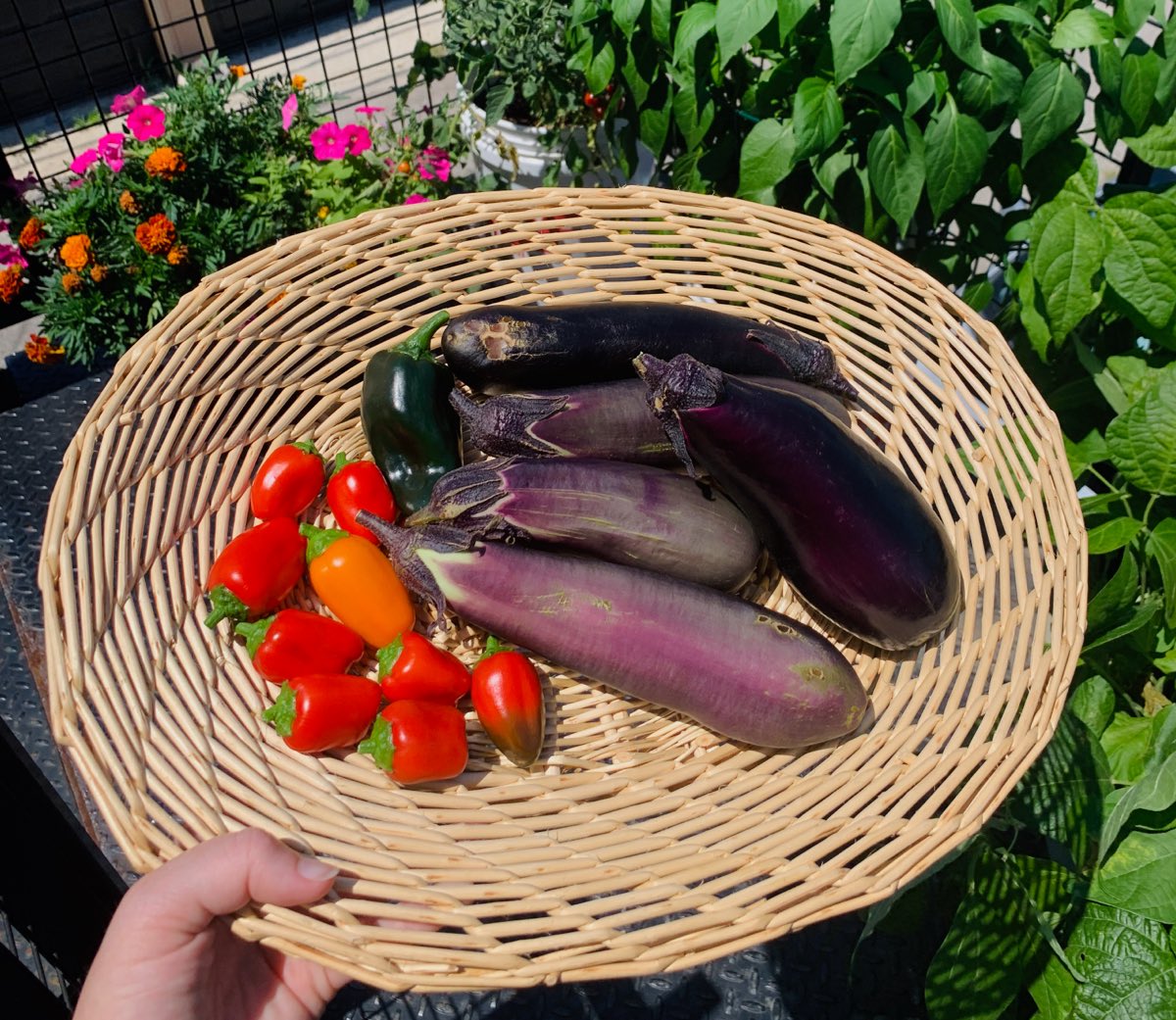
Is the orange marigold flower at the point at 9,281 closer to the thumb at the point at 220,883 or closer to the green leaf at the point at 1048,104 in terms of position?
the thumb at the point at 220,883

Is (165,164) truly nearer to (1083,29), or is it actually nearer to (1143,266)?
(1083,29)

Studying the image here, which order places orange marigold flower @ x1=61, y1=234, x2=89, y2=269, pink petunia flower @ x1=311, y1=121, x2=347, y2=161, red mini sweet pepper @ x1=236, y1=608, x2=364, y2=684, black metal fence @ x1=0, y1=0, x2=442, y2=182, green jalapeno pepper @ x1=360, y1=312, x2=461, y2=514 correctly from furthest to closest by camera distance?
black metal fence @ x1=0, y1=0, x2=442, y2=182 → pink petunia flower @ x1=311, y1=121, x2=347, y2=161 → orange marigold flower @ x1=61, y1=234, x2=89, y2=269 → green jalapeno pepper @ x1=360, y1=312, x2=461, y2=514 → red mini sweet pepper @ x1=236, y1=608, x2=364, y2=684

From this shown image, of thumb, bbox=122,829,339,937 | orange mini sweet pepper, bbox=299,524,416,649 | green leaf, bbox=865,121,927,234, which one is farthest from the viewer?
green leaf, bbox=865,121,927,234

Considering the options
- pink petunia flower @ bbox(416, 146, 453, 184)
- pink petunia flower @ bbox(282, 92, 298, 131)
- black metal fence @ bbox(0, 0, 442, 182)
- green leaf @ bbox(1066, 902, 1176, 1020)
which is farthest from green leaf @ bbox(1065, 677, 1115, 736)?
black metal fence @ bbox(0, 0, 442, 182)

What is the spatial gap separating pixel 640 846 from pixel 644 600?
0.37 meters

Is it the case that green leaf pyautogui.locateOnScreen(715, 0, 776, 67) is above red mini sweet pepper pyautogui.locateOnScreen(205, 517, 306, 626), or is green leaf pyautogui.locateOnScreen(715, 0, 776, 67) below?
above

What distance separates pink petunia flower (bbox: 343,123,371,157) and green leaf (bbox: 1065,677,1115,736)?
95.5 inches

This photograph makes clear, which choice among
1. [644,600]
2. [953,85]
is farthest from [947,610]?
[953,85]

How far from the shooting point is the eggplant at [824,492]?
1.52 metres

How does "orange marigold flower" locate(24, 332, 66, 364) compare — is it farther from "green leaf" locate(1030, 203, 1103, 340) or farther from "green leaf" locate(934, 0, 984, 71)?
"green leaf" locate(1030, 203, 1103, 340)

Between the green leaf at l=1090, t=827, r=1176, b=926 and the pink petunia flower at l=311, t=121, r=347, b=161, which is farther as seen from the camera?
the pink petunia flower at l=311, t=121, r=347, b=161

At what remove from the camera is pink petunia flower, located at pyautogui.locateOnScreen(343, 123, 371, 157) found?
295 centimetres

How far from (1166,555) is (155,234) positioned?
257 cm

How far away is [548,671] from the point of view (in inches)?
69.1
